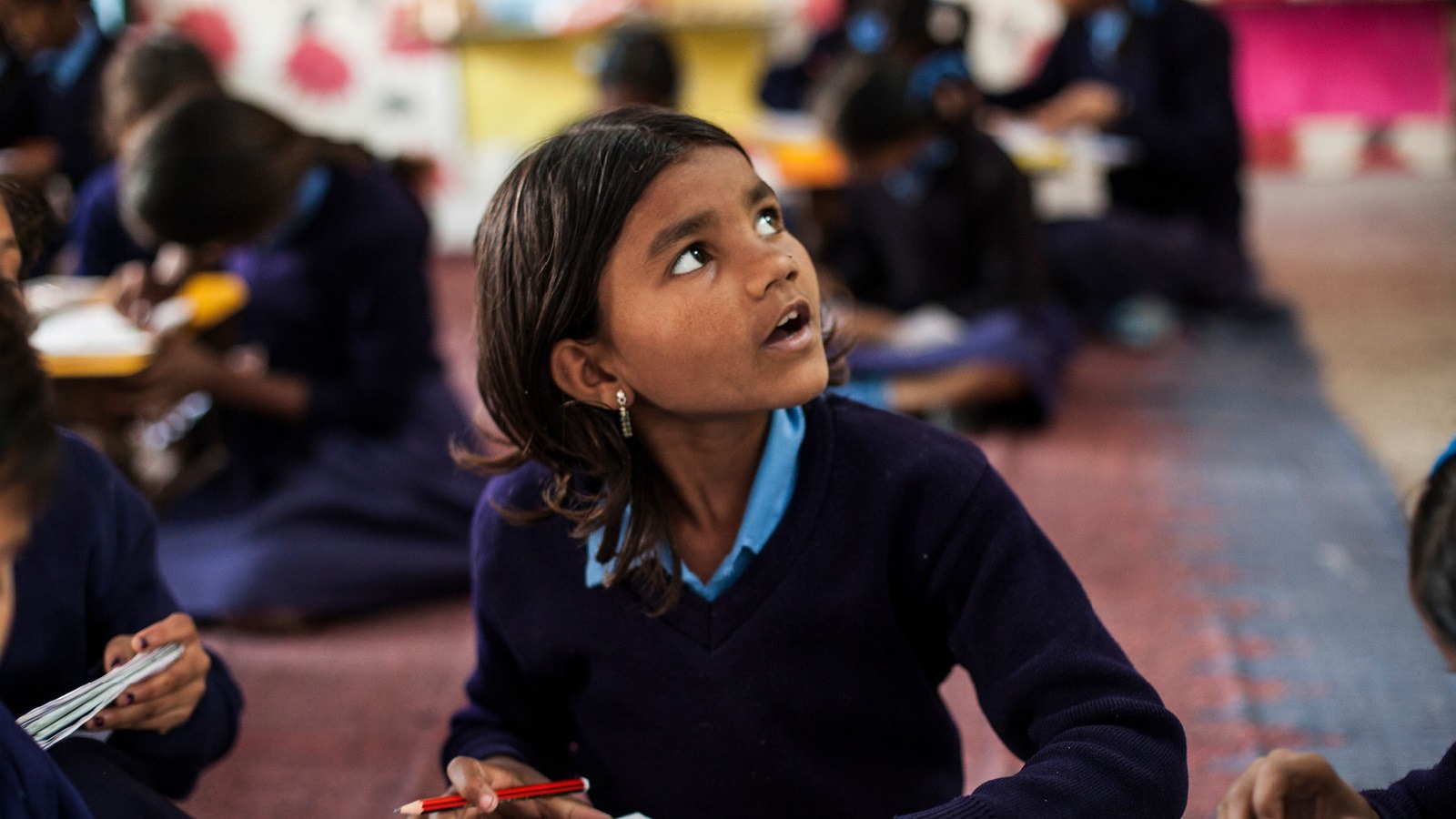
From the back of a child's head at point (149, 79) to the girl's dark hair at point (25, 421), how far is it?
1.70m

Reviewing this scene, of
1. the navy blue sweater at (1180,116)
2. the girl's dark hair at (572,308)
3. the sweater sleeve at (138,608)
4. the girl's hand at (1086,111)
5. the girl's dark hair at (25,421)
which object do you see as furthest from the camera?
the navy blue sweater at (1180,116)

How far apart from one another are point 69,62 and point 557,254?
2838 millimetres

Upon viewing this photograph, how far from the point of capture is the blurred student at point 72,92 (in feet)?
10.7

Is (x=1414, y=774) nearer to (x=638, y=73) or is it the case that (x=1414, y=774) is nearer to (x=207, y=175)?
(x=207, y=175)

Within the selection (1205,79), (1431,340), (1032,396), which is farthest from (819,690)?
(1205,79)

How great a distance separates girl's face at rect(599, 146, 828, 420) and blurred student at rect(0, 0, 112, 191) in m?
2.69

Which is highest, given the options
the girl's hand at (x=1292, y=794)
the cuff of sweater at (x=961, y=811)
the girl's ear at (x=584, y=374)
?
the girl's ear at (x=584, y=374)

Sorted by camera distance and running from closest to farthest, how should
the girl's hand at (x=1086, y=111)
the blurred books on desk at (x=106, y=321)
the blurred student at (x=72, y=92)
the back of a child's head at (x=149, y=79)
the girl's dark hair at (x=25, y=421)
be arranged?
the girl's dark hair at (x=25, y=421), the blurred books on desk at (x=106, y=321), the back of a child's head at (x=149, y=79), the blurred student at (x=72, y=92), the girl's hand at (x=1086, y=111)

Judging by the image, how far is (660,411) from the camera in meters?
1.05

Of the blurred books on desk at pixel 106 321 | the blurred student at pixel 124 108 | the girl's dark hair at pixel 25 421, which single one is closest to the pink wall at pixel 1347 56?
the blurred student at pixel 124 108

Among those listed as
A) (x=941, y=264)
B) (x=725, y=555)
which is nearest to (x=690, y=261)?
(x=725, y=555)

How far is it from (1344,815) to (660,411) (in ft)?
1.80

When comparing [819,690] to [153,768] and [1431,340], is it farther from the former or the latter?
[1431,340]

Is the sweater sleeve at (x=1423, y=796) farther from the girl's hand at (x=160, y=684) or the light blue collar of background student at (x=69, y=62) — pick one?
the light blue collar of background student at (x=69, y=62)
